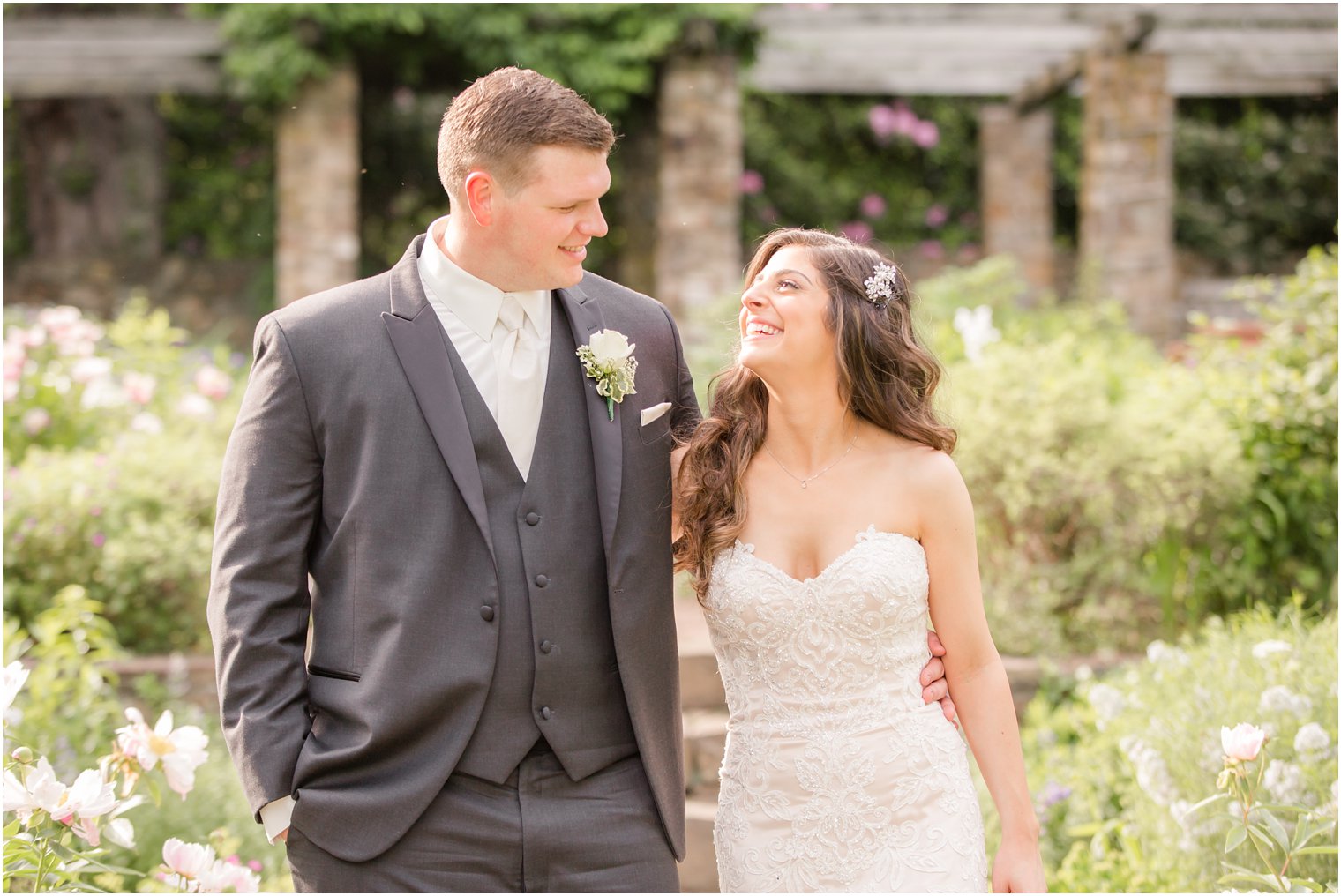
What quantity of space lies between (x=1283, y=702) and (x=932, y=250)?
35.8ft

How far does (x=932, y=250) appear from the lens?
539 inches

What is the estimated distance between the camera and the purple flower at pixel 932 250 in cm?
1358

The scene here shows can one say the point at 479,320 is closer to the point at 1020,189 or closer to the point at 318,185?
the point at 318,185

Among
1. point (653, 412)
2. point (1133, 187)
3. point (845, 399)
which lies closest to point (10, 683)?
point (653, 412)

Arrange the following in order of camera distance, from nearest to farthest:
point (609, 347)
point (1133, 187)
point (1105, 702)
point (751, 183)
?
point (609, 347), point (1105, 702), point (1133, 187), point (751, 183)

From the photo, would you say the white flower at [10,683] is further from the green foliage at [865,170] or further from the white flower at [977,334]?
the green foliage at [865,170]

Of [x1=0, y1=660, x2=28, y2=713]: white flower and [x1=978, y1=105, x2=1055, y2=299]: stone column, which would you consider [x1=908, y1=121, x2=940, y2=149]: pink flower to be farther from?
[x1=0, y1=660, x2=28, y2=713]: white flower

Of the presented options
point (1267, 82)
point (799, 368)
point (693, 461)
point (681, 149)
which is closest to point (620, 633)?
point (693, 461)

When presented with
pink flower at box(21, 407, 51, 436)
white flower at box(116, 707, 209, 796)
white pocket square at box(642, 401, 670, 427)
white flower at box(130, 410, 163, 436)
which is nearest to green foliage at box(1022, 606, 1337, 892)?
white pocket square at box(642, 401, 670, 427)

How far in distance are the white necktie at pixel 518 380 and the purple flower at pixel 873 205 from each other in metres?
11.7

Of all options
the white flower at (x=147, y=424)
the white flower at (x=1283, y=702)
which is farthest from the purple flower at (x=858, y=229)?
the white flower at (x=1283, y=702)

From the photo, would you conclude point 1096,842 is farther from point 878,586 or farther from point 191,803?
point 191,803

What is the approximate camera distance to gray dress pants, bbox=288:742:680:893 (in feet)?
7.20

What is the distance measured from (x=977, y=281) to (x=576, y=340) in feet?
21.6
